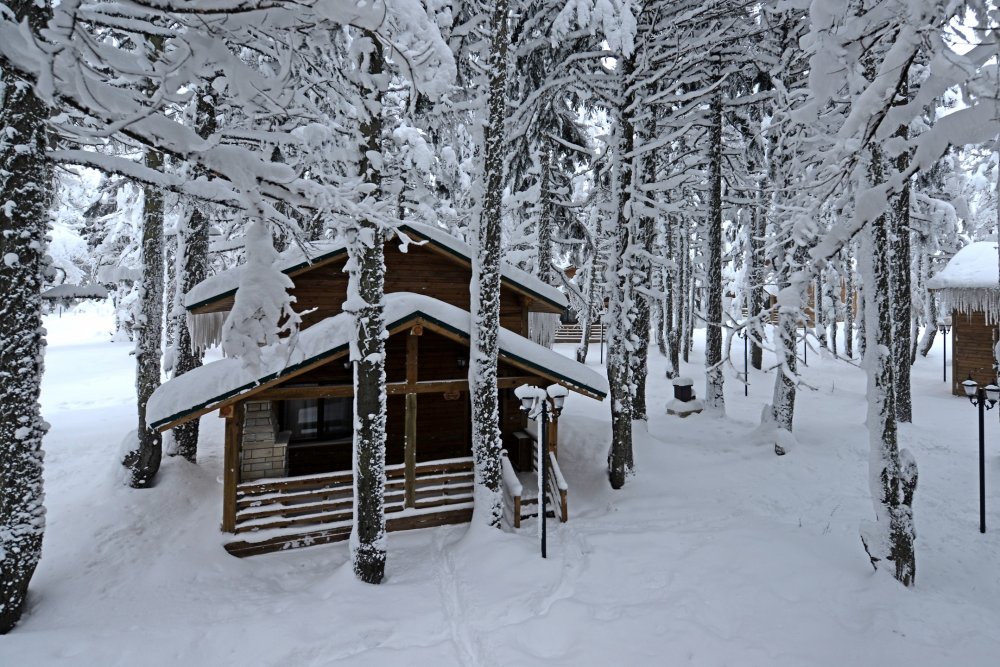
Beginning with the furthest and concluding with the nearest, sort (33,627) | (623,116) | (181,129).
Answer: (623,116)
(33,627)
(181,129)

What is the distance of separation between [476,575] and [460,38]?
993cm

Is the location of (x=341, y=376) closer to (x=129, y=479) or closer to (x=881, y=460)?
(x=129, y=479)

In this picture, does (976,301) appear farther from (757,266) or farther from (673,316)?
(673,316)

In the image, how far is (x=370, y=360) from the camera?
Result: 689cm

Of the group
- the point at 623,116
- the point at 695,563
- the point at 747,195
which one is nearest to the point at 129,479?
the point at 695,563

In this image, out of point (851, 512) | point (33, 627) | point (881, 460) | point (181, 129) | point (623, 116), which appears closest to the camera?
point (181, 129)

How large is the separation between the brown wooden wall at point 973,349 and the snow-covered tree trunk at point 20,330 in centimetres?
2452

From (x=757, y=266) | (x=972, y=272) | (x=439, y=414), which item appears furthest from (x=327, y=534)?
(x=972, y=272)

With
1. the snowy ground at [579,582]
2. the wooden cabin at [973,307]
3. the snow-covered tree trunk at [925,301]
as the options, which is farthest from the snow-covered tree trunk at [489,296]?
the snow-covered tree trunk at [925,301]

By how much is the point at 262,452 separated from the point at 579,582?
6921 millimetres

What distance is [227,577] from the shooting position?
7219 mm

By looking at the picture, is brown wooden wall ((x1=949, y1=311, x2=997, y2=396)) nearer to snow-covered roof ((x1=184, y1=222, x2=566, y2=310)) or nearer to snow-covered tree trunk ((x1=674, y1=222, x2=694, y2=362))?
snow-covered tree trunk ((x1=674, y1=222, x2=694, y2=362))

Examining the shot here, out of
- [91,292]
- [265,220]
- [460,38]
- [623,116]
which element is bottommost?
[91,292]

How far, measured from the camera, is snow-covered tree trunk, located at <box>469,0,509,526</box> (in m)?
8.23
